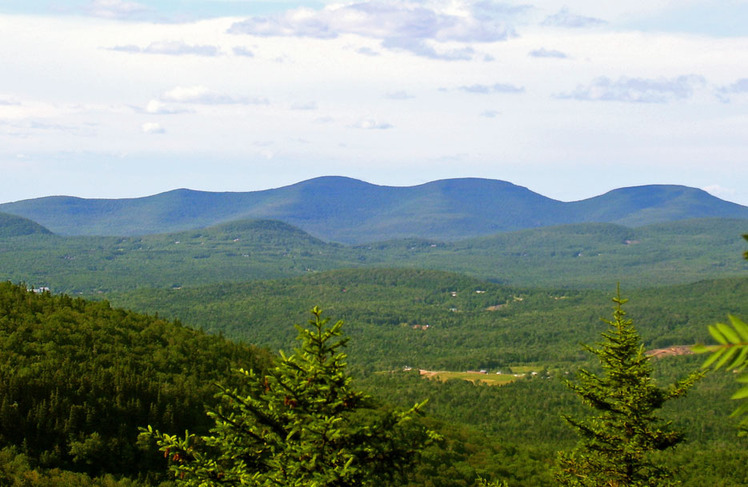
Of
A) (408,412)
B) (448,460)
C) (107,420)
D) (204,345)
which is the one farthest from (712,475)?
(408,412)

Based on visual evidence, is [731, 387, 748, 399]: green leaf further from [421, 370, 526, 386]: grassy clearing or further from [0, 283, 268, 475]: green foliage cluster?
[421, 370, 526, 386]: grassy clearing

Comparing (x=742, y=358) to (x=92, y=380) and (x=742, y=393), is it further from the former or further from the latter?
(x=92, y=380)

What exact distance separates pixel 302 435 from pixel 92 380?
47.9 meters

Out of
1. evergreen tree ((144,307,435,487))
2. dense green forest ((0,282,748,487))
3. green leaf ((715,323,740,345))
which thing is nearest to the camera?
green leaf ((715,323,740,345))

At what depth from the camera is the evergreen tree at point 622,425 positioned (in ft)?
80.2

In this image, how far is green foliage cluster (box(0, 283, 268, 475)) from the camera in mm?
49594

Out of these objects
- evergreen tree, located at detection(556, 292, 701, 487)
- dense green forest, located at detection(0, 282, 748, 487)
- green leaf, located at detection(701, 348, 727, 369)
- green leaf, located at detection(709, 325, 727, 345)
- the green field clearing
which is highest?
green leaf, located at detection(709, 325, 727, 345)

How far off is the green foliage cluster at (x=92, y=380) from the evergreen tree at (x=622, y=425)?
3598 centimetres

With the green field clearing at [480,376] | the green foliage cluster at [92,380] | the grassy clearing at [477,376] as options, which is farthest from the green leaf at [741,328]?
the grassy clearing at [477,376]

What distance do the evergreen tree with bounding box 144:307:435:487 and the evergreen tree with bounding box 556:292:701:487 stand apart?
1255 centimetres

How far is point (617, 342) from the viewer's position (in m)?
25.5

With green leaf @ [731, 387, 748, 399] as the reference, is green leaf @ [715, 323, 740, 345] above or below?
above

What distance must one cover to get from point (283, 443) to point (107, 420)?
44.8 m

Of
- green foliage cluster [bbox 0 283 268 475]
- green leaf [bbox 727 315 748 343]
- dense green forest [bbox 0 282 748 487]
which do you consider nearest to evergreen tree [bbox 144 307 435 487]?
green leaf [bbox 727 315 748 343]
